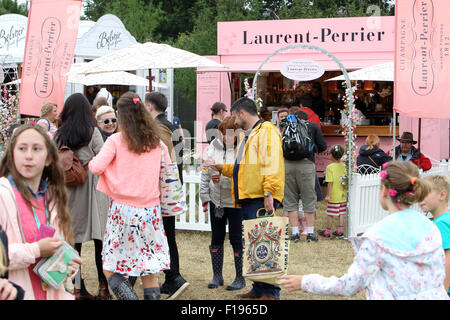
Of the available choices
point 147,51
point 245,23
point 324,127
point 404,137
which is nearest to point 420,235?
point 147,51

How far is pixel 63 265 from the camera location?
9.07ft

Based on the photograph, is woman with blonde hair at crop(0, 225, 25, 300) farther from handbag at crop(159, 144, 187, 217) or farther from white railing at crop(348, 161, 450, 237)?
white railing at crop(348, 161, 450, 237)

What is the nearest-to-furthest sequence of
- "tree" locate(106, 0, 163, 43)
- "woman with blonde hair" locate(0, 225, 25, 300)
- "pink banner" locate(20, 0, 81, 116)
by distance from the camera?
1. "woman with blonde hair" locate(0, 225, 25, 300)
2. "pink banner" locate(20, 0, 81, 116)
3. "tree" locate(106, 0, 163, 43)

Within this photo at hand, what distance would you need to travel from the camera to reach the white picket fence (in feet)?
27.1

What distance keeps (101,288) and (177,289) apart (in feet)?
2.33

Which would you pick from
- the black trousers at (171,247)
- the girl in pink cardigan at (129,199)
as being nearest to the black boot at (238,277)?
the black trousers at (171,247)

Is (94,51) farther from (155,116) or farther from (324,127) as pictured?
(155,116)

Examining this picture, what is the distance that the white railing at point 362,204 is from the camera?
823cm

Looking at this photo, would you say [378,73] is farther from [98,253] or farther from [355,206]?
[98,253]

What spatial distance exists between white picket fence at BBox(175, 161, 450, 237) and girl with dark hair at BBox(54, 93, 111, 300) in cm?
299

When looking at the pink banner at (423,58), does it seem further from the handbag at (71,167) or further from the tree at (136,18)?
the tree at (136,18)

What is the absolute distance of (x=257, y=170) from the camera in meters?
5.10

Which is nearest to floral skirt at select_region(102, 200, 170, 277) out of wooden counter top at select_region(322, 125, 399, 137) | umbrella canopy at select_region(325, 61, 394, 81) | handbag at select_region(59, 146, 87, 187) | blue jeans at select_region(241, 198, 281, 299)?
handbag at select_region(59, 146, 87, 187)

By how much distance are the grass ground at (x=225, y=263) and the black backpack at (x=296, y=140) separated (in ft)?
4.09
